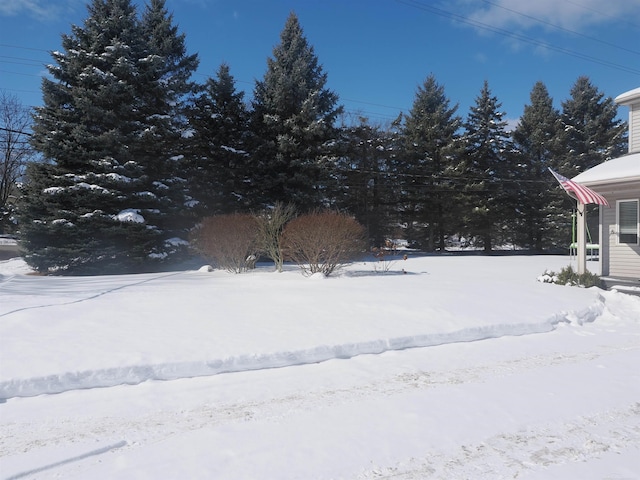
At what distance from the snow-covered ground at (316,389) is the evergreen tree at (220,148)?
15003 mm

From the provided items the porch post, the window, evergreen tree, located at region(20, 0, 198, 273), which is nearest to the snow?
evergreen tree, located at region(20, 0, 198, 273)

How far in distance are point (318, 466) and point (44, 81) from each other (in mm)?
19697

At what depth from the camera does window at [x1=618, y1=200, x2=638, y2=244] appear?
37.0 feet

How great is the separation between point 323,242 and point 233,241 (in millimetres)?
3167

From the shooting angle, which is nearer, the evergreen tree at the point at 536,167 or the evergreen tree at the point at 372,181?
the evergreen tree at the point at 372,181

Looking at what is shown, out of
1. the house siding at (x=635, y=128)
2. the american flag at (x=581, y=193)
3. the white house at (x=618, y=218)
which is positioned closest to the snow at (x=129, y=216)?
the american flag at (x=581, y=193)

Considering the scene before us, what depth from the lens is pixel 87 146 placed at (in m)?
16.0

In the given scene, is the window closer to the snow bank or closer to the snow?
the snow bank

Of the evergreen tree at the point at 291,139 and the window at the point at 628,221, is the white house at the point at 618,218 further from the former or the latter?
the evergreen tree at the point at 291,139

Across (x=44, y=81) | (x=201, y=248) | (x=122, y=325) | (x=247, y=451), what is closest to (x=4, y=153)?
(x=44, y=81)

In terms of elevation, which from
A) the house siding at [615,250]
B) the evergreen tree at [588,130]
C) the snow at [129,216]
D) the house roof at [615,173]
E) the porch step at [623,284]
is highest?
the evergreen tree at [588,130]

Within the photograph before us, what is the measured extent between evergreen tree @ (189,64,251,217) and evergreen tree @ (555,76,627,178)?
24.0 metres

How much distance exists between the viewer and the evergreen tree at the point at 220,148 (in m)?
22.0

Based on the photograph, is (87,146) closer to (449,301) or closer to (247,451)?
(449,301)
